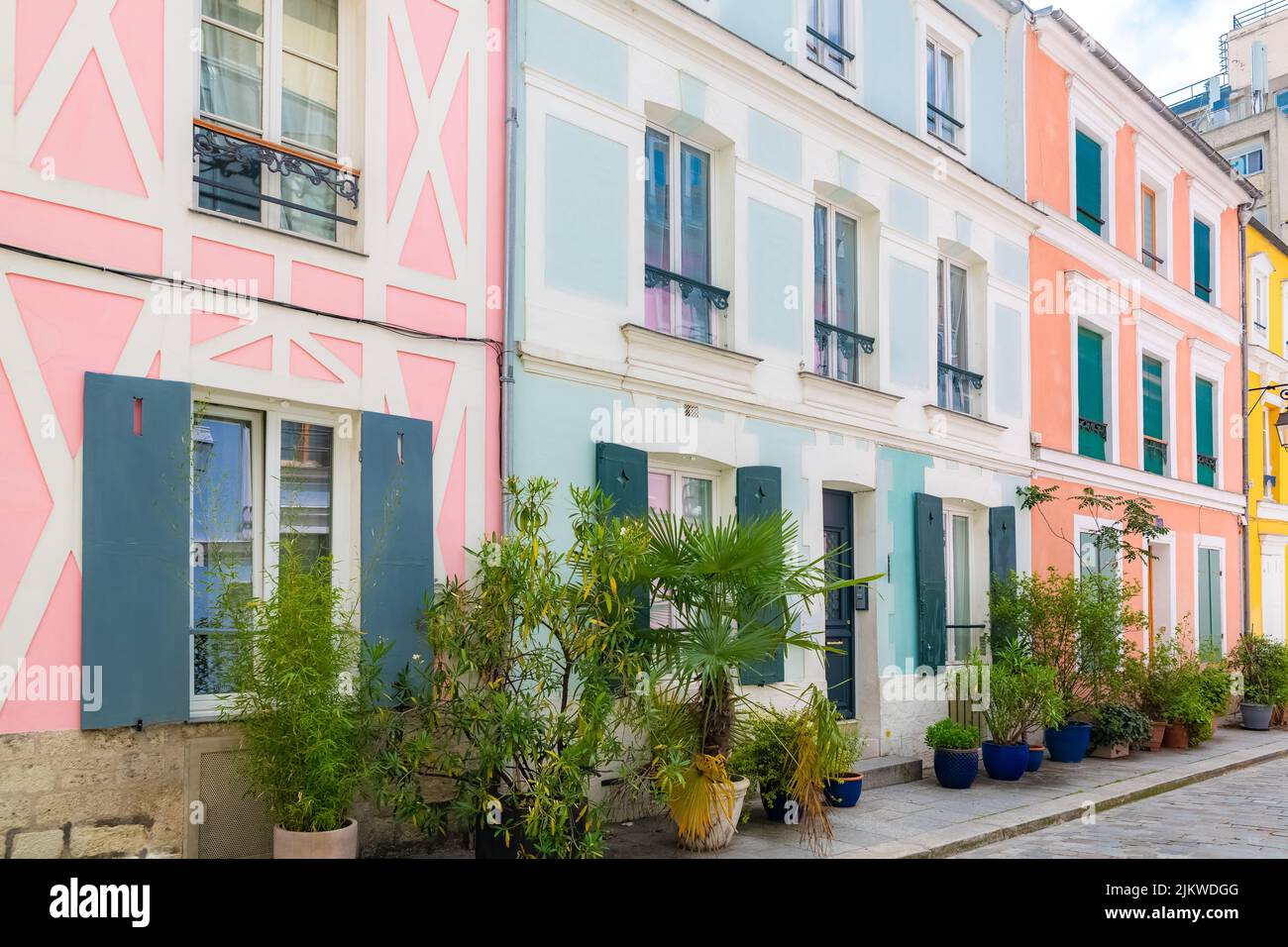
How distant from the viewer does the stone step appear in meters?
9.97

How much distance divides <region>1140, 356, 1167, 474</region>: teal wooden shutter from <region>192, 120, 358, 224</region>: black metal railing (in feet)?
41.9

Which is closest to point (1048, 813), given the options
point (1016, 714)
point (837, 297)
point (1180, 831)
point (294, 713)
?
point (1180, 831)

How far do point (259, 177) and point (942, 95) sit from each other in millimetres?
8474

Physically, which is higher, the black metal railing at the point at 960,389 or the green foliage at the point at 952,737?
the black metal railing at the point at 960,389

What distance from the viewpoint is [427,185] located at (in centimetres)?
749

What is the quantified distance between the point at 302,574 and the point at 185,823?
1436 millimetres

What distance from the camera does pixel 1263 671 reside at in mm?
16062

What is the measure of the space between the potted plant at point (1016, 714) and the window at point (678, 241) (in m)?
4.31

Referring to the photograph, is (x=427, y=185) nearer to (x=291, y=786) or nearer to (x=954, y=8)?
(x=291, y=786)

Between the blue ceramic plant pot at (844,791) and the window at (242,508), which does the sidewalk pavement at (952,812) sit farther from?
the window at (242,508)

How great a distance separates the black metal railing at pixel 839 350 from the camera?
10.8 metres

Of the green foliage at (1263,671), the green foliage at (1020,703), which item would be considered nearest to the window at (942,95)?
the green foliage at (1020,703)
